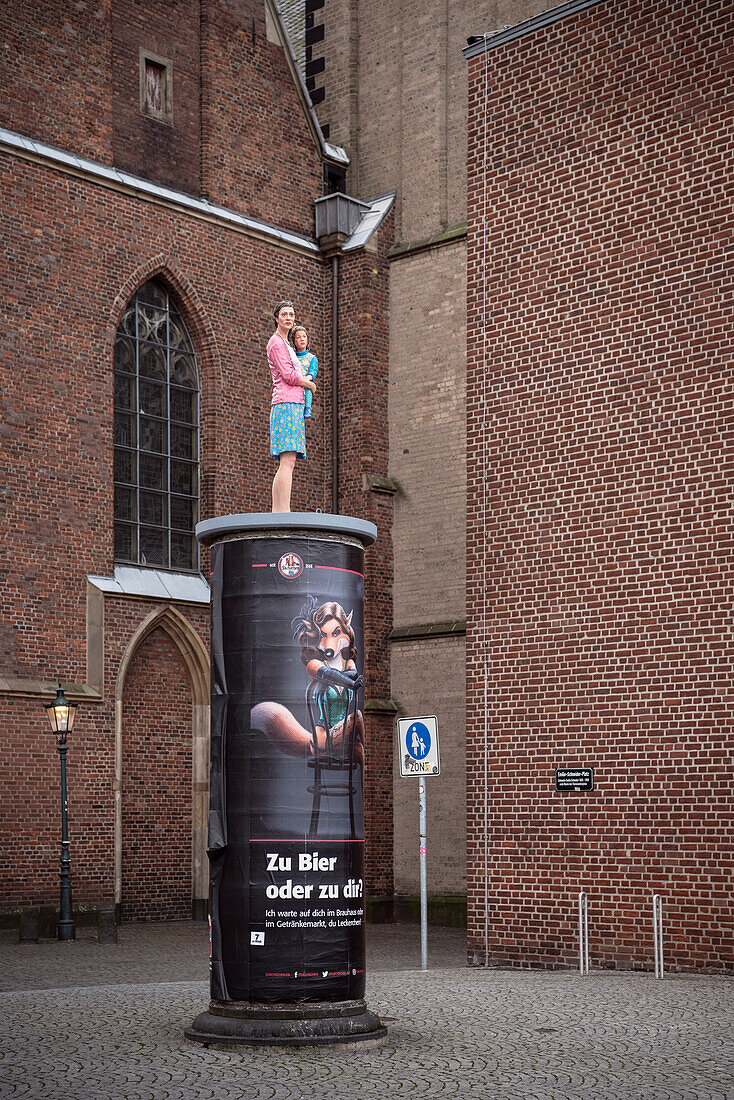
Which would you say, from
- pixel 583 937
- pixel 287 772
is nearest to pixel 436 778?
pixel 583 937

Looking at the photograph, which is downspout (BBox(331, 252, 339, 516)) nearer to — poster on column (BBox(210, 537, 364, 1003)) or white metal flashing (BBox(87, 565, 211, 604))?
white metal flashing (BBox(87, 565, 211, 604))

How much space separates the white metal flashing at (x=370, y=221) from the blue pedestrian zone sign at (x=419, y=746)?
1253 centimetres

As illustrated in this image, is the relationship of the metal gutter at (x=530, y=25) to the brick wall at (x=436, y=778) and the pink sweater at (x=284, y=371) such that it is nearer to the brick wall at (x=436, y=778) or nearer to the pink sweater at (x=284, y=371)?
the pink sweater at (x=284, y=371)

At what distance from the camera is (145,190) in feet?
74.9

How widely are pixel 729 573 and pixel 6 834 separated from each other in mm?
10991

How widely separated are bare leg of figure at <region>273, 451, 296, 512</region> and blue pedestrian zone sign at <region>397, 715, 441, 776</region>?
4469 millimetres

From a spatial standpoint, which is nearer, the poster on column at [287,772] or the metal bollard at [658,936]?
the poster on column at [287,772]

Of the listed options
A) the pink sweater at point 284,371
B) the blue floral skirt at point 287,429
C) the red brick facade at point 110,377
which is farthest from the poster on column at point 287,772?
the red brick facade at point 110,377

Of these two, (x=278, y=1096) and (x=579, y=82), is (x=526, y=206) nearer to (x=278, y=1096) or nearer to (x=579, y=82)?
(x=579, y=82)

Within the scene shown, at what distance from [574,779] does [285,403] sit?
17.4 feet

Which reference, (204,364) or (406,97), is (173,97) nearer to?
(204,364)

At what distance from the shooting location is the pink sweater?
11.0 meters

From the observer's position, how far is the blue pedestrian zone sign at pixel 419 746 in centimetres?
1490

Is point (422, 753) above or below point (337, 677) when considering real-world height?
below
